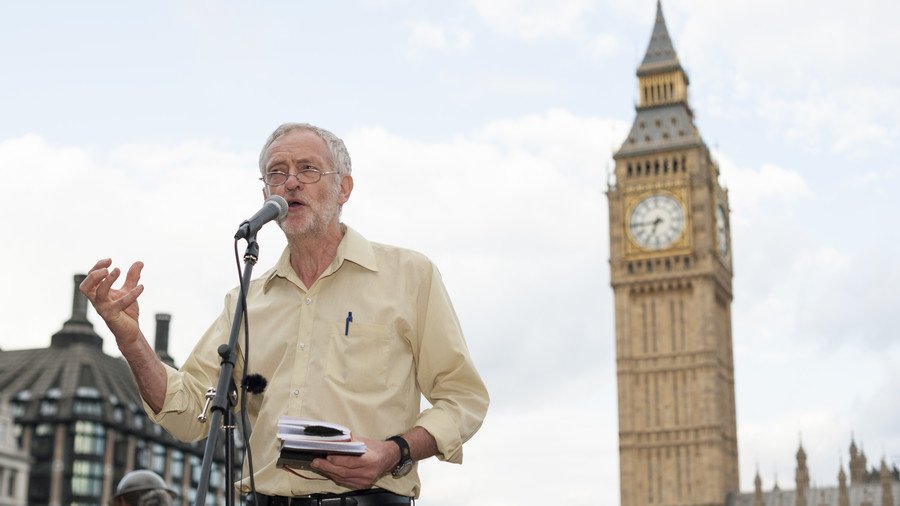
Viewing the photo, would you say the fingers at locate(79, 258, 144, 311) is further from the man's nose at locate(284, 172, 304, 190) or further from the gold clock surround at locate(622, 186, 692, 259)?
the gold clock surround at locate(622, 186, 692, 259)

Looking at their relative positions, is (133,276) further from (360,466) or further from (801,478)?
(801,478)

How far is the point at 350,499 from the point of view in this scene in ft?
15.0

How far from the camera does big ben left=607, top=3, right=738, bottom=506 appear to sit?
70062 millimetres

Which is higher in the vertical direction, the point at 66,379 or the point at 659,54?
the point at 659,54

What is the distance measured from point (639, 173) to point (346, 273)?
225 feet

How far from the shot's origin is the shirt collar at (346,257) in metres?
4.97

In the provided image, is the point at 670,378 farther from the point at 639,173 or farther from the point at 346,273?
the point at 346,273

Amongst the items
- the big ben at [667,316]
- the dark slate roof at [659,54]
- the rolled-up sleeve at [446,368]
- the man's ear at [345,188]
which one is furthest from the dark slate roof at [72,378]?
the rolled-up sleeve at [446,368]

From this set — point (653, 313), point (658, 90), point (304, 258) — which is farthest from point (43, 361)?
point (304, 258)

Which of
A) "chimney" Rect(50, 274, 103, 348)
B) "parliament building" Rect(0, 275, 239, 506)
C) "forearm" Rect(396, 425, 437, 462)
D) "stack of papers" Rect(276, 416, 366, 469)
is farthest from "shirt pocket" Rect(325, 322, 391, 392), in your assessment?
"chimney" Rect(50, 274, 103, 348)

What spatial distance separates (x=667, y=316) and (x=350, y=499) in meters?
69.0

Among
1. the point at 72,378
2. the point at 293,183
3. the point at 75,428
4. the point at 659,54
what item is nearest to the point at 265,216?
the point at 293,183

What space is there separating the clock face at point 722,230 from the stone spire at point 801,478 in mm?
12302

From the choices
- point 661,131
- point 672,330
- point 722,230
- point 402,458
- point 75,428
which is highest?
point 661,131
